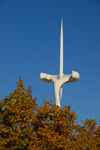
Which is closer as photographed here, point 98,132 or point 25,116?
point 25,116

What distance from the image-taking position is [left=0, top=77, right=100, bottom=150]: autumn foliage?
22.5 m

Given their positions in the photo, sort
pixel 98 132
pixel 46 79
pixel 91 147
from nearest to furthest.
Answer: pixel 91 147 < pixel 98 132 < pixel 46 79

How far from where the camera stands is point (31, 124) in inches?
943

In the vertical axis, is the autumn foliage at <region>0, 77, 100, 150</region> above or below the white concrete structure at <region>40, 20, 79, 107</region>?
below

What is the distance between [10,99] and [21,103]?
1.13 m

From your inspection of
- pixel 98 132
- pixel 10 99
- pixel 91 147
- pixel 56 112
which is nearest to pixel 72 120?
pixel 56 112

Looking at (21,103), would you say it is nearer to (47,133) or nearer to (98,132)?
(47,133)

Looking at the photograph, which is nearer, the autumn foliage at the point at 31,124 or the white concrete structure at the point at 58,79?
the autumn foliage at the point at 31,124

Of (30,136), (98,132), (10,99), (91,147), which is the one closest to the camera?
(30,136)

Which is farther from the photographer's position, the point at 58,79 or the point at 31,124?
the point at 58,79

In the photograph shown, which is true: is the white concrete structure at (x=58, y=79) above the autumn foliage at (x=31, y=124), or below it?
above

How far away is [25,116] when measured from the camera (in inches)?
906

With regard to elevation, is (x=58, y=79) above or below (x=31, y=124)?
above

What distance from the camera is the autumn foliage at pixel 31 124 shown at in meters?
22.5
